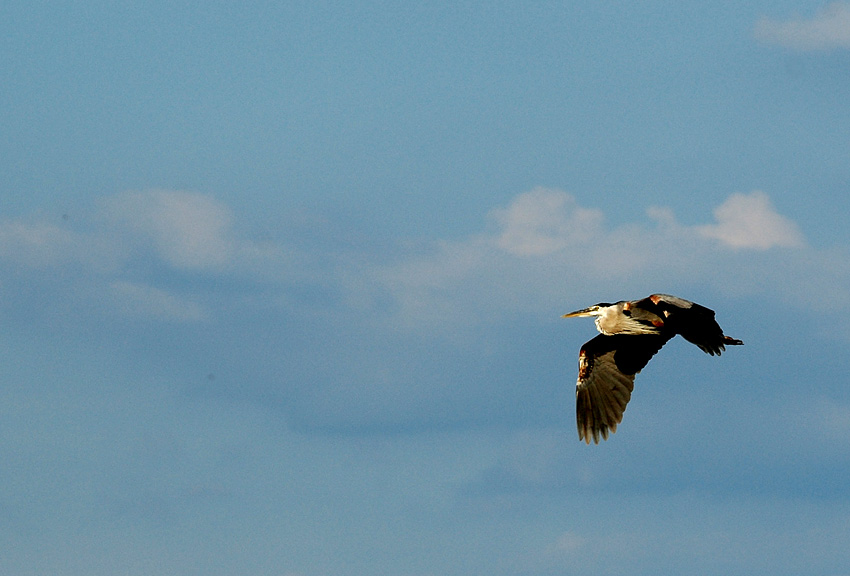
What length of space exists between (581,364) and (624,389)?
1276mm

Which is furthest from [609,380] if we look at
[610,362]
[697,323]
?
[697,323]

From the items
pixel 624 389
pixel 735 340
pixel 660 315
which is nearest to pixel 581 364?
pixel 624 389

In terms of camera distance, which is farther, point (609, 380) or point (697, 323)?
point (609, 380)

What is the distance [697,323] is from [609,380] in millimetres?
4641

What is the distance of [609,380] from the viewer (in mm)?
28719

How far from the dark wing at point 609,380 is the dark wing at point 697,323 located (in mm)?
3288

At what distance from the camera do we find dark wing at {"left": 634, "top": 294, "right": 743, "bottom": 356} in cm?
2395

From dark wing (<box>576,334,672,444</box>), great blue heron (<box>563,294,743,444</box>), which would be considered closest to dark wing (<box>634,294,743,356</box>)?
great blue heron (<box>563,294,743,444</box>)

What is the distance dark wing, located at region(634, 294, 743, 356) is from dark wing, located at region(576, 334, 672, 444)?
329cm

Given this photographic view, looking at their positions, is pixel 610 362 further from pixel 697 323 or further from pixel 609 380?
pixel 697 323

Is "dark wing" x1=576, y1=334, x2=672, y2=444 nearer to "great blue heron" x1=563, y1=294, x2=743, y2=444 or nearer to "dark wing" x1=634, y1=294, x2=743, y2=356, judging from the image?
"great blue heron" x1=563, y1=294, x2=743, y2=444

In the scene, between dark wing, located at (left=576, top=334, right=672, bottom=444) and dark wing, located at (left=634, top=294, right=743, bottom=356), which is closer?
dark wing, located at (left=634, top=294, right=743, bottom=356)

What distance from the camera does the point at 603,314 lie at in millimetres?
26812

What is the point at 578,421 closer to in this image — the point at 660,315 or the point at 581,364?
the point at 581,364
